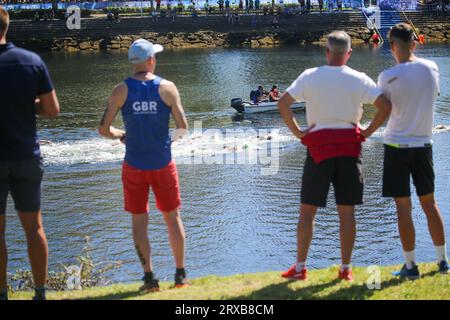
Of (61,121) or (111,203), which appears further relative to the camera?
(61,121)

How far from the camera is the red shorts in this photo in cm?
681

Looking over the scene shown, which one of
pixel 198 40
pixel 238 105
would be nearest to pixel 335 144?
pixel 238 105

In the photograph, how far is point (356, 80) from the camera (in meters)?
6.83

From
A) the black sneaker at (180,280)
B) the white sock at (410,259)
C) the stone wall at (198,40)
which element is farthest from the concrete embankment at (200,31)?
the white sock at (410,259)

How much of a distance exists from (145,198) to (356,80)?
6.94 feet

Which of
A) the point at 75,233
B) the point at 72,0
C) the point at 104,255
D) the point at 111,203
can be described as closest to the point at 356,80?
the point at 104,255

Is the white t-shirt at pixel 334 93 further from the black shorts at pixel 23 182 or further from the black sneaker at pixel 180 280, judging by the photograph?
the black shorts at pixel 23 182

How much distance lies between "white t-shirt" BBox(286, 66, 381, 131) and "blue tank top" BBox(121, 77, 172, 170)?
1163mm

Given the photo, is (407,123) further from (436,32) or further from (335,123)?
(436,32)

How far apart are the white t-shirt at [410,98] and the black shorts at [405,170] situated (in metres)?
0.09

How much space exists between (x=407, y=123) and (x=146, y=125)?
2356 millimetres

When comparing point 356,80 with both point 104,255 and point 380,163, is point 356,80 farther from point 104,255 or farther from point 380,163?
point 380,163

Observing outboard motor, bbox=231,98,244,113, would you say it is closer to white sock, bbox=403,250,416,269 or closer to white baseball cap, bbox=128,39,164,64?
white sock, bbox=403,250,416,269

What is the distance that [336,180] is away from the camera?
697 centimetres
